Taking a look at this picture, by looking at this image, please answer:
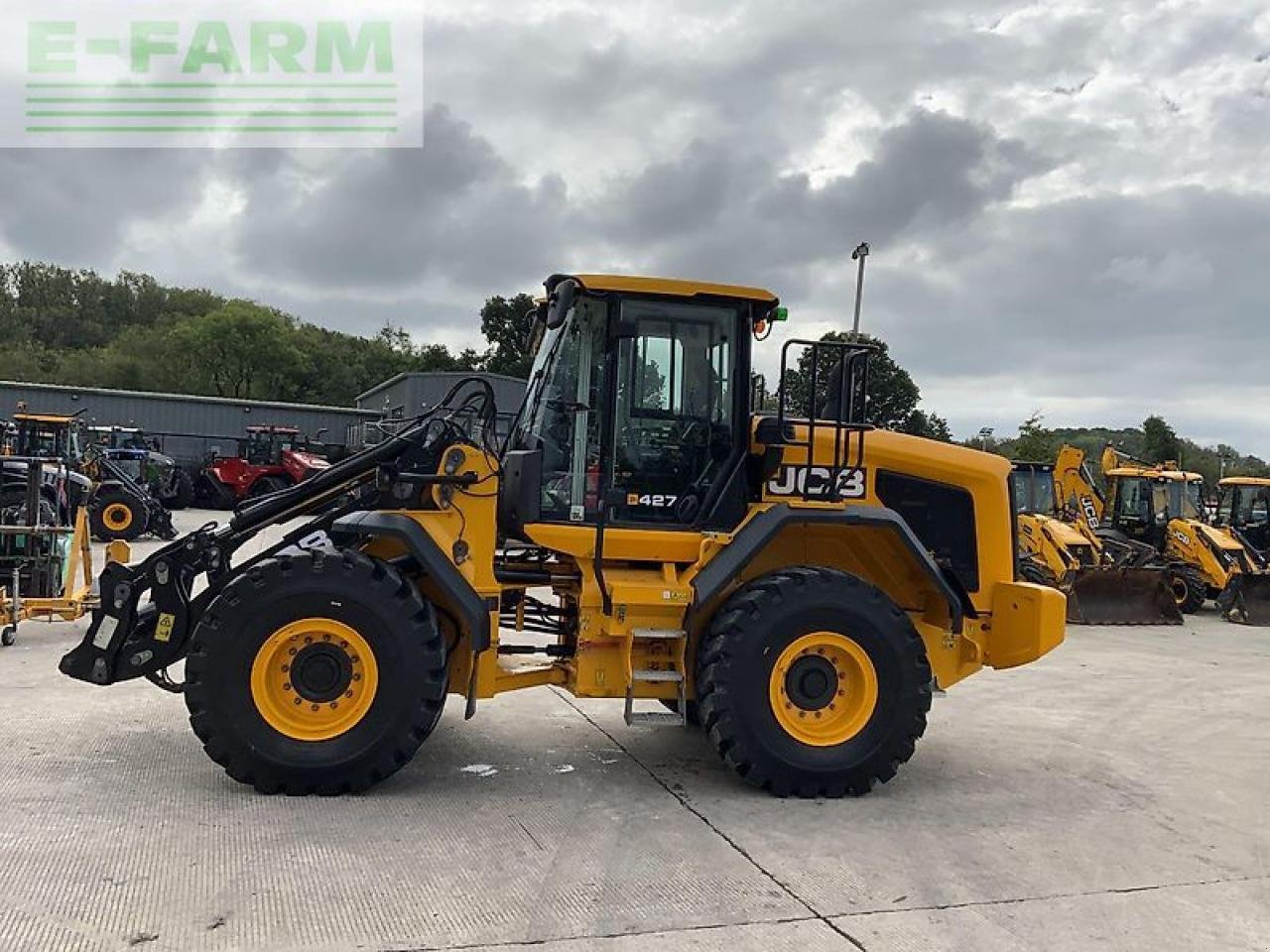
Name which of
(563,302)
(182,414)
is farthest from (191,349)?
(563,302)

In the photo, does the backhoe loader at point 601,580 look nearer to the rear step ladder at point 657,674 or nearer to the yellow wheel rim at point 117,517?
the rear step ladder at point 657,674

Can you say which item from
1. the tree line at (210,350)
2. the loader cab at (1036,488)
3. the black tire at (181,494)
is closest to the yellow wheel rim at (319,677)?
the loader cab at (1036,488)

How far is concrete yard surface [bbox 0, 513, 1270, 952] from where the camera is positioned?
3723mm

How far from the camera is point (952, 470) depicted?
609cm

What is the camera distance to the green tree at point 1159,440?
47.9m

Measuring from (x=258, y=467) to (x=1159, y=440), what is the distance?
42.7 m

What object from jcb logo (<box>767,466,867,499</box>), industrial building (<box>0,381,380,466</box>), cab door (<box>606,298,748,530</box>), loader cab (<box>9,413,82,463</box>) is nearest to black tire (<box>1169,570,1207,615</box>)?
jcb logo (<box>767,466,867,499</box>)

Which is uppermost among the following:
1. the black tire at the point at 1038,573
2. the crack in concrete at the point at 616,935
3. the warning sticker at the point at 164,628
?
the warning sticker at the point at 164,628

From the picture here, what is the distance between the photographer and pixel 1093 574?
14.0 m

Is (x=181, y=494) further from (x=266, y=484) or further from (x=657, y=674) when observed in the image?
(x=657, y=674)

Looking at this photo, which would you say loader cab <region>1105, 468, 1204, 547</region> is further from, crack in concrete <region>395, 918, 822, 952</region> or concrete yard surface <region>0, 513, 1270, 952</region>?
crack in concrete <region>395, 918, 822, 952</region>

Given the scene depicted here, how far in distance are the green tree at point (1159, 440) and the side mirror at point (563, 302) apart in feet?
155

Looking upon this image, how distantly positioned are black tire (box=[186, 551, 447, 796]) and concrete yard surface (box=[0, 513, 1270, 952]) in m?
0.17

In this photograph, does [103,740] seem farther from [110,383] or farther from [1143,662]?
[110,383]
